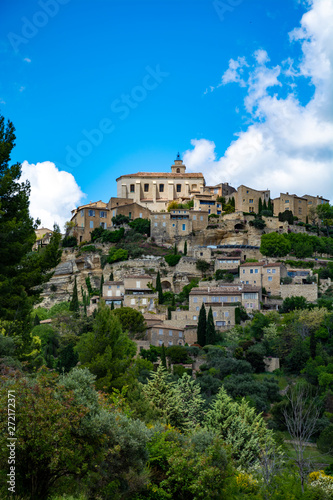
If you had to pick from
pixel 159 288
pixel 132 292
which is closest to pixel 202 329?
pixel 159 288

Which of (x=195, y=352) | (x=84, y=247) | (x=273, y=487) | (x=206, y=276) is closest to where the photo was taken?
(x=273, y=487)

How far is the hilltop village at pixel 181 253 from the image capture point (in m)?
56.8

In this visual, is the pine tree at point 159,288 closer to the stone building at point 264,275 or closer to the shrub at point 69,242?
the stone building at point 264,275

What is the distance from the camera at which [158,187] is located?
89.4 metres

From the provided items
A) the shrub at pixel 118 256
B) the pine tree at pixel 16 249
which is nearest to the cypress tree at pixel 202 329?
the shrub at pixel 118 256

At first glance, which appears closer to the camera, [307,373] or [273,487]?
[273,487]

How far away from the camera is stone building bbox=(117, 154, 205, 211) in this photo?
8700 centimetres

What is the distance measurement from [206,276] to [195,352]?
20.9 m

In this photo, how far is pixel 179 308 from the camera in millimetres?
57844

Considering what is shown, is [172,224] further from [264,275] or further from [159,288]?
[264,275]

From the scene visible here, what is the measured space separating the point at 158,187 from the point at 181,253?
19.8 m

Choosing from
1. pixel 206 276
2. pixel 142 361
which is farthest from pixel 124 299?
pixel 142 361

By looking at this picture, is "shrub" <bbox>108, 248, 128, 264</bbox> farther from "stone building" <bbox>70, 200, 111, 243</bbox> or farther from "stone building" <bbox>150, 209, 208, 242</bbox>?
"stone building" <bbox>70, 200, 111, 243</bbox>

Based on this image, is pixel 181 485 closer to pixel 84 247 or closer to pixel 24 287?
pixel 24 287
